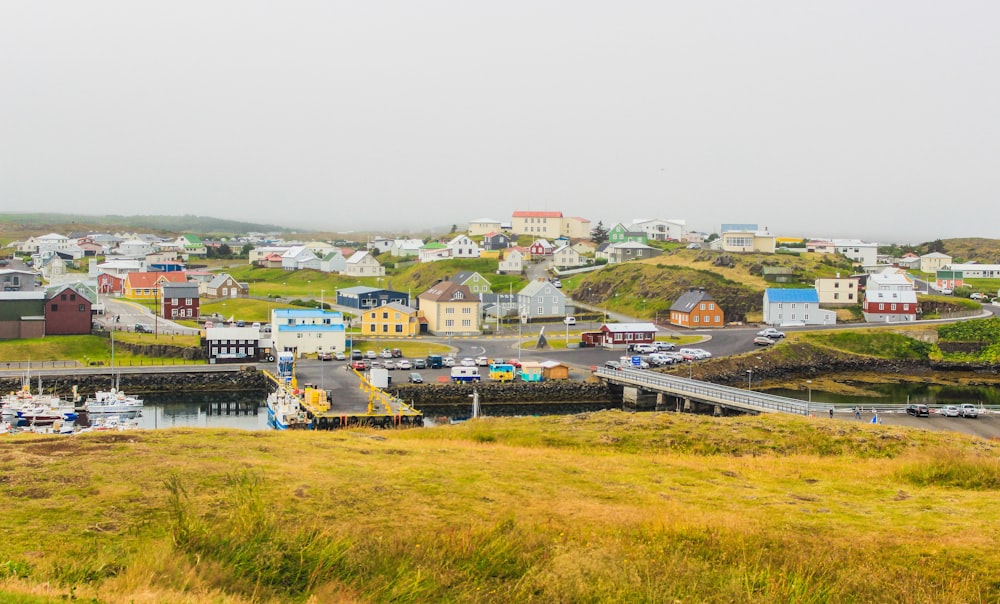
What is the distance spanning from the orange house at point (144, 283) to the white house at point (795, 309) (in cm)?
5286

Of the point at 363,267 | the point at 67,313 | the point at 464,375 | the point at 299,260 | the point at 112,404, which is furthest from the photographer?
the point at 299,260

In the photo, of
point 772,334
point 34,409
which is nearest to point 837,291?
point 772,334

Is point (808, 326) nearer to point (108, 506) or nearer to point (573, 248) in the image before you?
point (573, 248)

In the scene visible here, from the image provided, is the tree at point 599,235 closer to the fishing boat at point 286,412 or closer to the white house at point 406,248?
the white house at point 406,248

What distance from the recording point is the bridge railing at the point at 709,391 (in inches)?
1406

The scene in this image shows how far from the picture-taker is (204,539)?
9.10 m

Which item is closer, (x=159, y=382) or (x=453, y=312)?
(x=159, y=382)

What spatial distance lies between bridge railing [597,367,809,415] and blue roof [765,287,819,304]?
22781 mm

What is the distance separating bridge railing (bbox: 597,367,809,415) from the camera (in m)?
35.7

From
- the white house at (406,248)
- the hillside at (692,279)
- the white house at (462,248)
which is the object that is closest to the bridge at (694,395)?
the hillside at (692,279)

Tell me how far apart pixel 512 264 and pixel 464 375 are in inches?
1850

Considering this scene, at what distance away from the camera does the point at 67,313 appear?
5147 centimetres

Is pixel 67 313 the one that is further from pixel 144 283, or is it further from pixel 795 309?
pixel 795 309

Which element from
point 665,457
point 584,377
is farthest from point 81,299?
point 665,457
